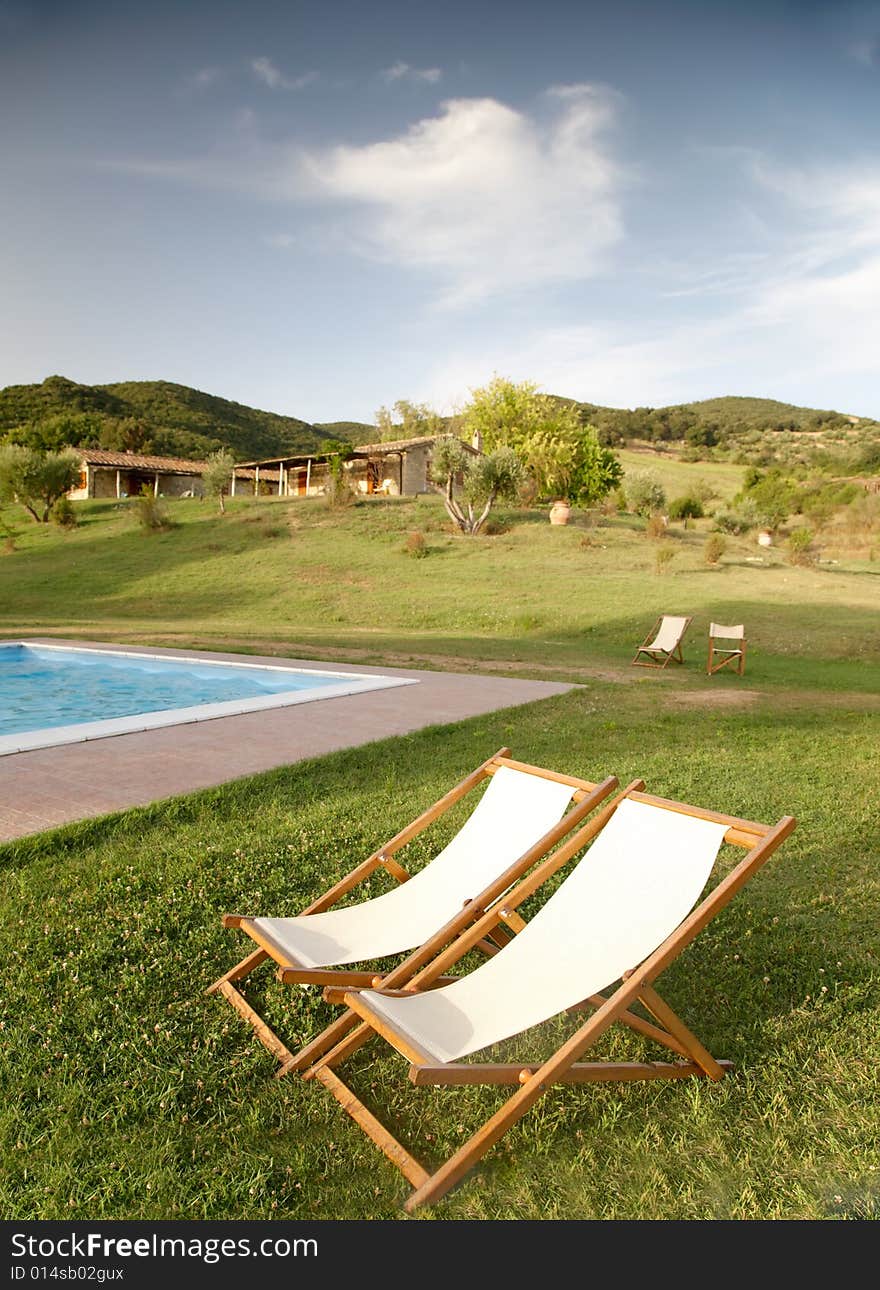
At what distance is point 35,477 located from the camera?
34656 mm

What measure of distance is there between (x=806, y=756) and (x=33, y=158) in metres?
15.2

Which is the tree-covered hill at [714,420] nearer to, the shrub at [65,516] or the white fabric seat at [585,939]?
the shrub at [65,516]

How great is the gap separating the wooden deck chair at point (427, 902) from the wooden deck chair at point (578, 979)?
123 millimetres

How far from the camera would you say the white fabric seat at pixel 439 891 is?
2799 mm

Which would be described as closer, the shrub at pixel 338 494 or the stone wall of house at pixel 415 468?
the shrub at pixel 338 494

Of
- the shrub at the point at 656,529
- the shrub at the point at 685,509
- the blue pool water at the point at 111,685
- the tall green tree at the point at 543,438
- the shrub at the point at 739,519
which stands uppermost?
the tall green tree at the point at 543,438

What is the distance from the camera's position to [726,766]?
6055 mm

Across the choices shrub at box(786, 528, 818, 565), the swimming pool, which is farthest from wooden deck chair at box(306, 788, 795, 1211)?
shrub at box(786, 528, 818, 565)

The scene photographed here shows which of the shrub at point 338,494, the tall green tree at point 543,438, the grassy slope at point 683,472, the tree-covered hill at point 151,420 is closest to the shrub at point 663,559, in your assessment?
the shrub at point 338,494

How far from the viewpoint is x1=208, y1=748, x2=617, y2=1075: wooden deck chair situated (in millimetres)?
2656

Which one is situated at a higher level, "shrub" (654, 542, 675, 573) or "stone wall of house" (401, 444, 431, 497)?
"stone wall of house" (401, 444, 431, 497)

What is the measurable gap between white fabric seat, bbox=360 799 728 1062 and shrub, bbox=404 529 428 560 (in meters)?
22.8

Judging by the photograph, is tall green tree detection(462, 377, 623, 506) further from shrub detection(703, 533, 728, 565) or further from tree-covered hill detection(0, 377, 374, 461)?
tree-covered hill detection(0, 377, 374, 461)

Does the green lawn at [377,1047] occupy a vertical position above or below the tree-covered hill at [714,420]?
below
